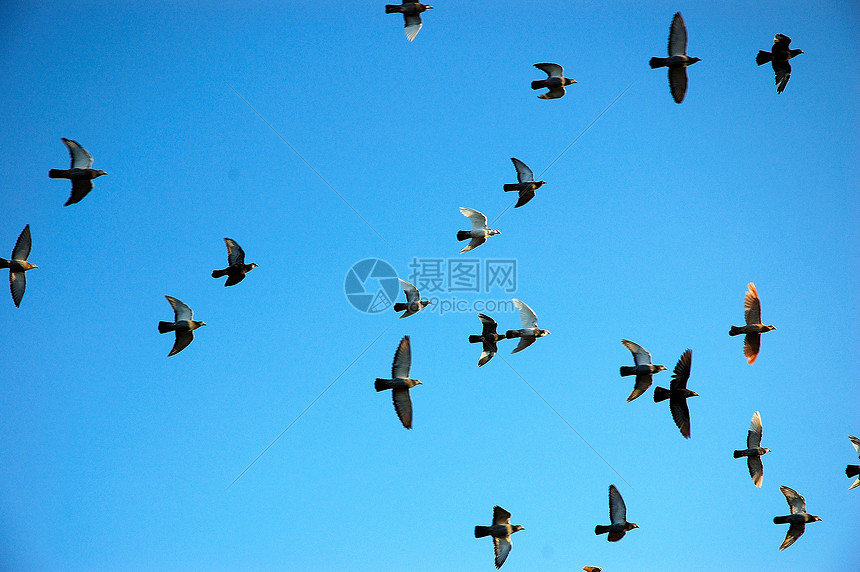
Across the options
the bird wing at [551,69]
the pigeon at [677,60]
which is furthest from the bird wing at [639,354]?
the bird wing at [551,69]

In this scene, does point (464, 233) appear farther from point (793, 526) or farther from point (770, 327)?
point (793, 526)

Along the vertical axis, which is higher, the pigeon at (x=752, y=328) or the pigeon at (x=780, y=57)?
the pigeon at (x=780, y=57)

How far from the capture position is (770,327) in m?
23.1

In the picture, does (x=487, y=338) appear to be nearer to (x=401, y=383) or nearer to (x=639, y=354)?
(x=401, y=383)

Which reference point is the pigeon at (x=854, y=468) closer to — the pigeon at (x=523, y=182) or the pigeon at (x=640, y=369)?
the pigeon at (x=640, y=369)

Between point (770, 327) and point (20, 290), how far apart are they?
23.8 metres

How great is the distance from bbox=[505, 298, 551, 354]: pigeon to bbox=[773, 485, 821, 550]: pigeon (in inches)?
397

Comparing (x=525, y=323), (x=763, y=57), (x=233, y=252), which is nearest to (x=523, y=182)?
(x=525, y=323)

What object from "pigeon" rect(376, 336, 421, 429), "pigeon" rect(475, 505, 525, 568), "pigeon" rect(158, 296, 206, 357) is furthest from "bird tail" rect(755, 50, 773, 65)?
"pigeon" rect(158, 296, 206, 357)

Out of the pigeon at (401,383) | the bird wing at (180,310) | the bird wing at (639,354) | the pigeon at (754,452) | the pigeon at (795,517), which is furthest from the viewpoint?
the pigeon at (795,517)

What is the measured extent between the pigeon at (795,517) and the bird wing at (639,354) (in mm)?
7254

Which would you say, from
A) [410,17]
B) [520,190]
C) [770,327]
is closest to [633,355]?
[770,327]

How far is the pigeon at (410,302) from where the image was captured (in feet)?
76.2

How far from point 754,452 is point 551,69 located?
1421cm
